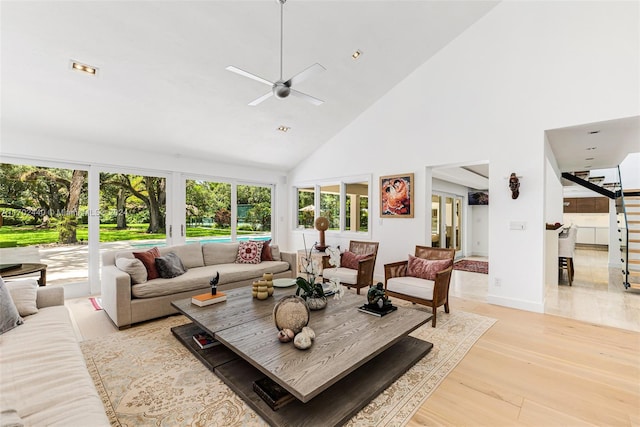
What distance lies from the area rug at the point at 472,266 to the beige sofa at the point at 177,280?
13.9 ft

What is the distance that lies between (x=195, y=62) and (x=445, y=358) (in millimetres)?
4282

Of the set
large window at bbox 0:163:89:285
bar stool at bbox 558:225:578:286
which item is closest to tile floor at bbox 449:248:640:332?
bar stool at bbox 558:225:578:286

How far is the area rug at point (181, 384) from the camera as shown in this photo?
1.85 meters

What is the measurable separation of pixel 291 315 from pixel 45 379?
1414mm

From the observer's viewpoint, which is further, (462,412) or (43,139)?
(43,139)

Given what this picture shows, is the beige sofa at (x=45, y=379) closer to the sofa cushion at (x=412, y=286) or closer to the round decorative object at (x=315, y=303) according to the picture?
the round decorative object at (x=315, y=303)

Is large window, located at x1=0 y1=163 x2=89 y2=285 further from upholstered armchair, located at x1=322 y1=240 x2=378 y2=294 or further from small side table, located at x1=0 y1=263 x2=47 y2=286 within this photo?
upholstered armchair, located at x1=322 y1=240 x2=378 y2=294

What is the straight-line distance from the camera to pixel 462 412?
1918mm

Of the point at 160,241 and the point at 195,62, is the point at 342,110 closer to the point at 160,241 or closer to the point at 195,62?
the point at 195,62

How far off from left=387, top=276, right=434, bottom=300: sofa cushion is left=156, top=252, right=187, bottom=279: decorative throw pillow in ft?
9.46

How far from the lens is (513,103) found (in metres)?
4.00

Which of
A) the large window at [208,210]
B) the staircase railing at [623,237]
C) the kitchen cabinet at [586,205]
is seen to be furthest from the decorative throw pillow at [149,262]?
the kitchen cabinet at [586,205]

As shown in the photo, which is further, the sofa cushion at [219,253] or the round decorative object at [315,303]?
the sofa cushion at [219,253]

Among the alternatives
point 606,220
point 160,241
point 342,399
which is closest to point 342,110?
point 160,241
